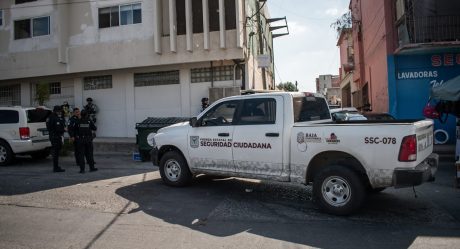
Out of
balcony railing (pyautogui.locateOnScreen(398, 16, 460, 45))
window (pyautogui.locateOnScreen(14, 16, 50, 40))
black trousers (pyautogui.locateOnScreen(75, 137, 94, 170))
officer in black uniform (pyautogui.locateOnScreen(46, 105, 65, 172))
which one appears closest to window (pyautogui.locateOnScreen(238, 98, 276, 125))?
black trousers (pyautogui.locateOnScreen(75, 137, 94, 170))

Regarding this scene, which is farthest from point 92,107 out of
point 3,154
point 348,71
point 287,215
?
point 348,71

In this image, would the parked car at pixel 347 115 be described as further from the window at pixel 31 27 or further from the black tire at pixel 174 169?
the window at pixel 31 27

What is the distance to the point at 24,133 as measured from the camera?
12.0 metres

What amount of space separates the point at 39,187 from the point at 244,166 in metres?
4.46

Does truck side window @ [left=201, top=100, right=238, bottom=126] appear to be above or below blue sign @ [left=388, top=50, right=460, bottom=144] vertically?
below

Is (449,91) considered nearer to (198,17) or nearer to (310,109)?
(310,109)

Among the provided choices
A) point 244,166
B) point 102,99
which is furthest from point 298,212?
point 102,99

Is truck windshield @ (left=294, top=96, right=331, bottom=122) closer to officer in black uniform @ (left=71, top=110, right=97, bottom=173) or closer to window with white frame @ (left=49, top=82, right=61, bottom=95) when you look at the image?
officer in black uniform @ (left=71, top=110, right=97, bottom=173)

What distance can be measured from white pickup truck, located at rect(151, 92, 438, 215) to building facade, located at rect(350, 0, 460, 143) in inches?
357

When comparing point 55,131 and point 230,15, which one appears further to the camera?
point 230,15

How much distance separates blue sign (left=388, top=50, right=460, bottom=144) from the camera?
15.3m

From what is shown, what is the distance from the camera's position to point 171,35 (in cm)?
1653

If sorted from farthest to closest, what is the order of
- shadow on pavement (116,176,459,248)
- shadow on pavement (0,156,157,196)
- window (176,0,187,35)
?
window (176,0,187,35)
shadow on pavement (0,156,157,196)
shadow on pavement (116,176,459,248)

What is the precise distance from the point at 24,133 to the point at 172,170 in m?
6.27
